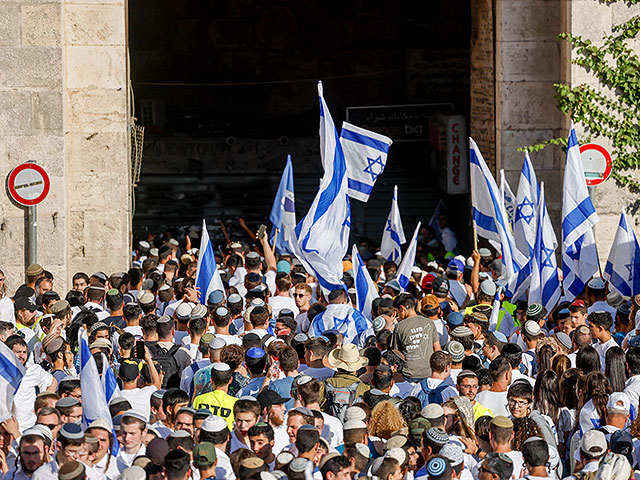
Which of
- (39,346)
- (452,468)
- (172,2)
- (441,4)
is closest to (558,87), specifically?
(39,346)

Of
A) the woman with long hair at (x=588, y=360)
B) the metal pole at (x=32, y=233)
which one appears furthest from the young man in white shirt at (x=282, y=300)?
the metal pole at (x=32, y=233)

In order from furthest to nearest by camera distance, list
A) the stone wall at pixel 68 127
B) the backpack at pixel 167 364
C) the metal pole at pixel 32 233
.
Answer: the stone wall at pixel 68 127 → the metal pole at pixel 32 233 → the backpack at pixel 167 364

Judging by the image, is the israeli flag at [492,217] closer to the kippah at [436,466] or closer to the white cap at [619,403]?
the white cap at [619,403]

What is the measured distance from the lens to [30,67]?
48.3 feet

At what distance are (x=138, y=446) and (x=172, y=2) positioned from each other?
67.8ft

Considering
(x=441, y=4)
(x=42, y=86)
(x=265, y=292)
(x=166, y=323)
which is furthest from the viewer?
(x=441, y=4)

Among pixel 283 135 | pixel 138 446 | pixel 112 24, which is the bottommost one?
pixel 138 446

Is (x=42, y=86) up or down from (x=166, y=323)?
up

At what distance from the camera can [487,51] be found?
16.4 m

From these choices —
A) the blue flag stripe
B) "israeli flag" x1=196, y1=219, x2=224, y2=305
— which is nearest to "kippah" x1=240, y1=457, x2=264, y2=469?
"israeli flag" x1=196, y1=219, x2=224, y2=305

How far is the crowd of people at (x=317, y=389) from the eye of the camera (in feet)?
22.1

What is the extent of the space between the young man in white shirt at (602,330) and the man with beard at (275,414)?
2.98 meters

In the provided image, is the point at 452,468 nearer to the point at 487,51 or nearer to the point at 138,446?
the point at 138,446

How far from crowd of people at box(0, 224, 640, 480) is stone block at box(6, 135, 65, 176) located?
3343mm
